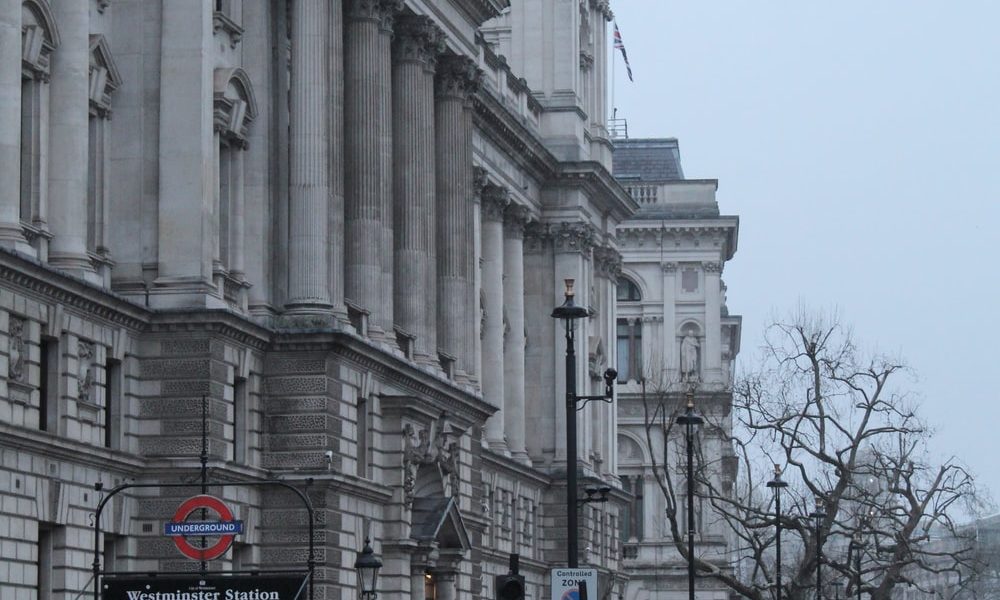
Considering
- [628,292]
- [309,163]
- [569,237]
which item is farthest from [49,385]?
[628,292]

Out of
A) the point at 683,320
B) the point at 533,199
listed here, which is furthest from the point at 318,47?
the point at 683,320

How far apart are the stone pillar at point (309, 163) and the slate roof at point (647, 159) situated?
8063cm

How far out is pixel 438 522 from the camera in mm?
65062

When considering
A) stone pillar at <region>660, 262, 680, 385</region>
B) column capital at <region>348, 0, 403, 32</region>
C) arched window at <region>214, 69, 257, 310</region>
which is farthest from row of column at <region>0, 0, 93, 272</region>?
stone pillar at <region>660, 262, 680, 385</region>

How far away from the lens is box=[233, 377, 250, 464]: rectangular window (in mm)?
57219

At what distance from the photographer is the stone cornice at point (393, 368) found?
58.4 m

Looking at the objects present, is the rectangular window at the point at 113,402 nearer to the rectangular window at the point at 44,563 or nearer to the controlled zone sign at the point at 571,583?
the rectangular window at the point at 44,563

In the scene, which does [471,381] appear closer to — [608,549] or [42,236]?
[42,236]

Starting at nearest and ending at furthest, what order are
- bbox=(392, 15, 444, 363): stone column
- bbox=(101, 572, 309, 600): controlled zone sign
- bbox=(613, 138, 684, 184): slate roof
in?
1. bbox=(101, 572, 309, 600): controlled zone sign
2. bbox=(392, 15, 444, 363): stone column
3. bbox=(613, 138, 684, 184): slate roof

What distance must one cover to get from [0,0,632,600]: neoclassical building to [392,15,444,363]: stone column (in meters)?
0.08

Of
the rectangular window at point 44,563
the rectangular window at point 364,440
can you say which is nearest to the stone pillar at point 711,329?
the rectangular window at point 364,440

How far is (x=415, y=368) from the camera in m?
64.8

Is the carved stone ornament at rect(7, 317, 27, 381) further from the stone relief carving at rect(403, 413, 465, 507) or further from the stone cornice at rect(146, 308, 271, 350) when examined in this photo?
the stone relief carving at rect(403, 413, 465, 507)

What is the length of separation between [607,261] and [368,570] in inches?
1999
